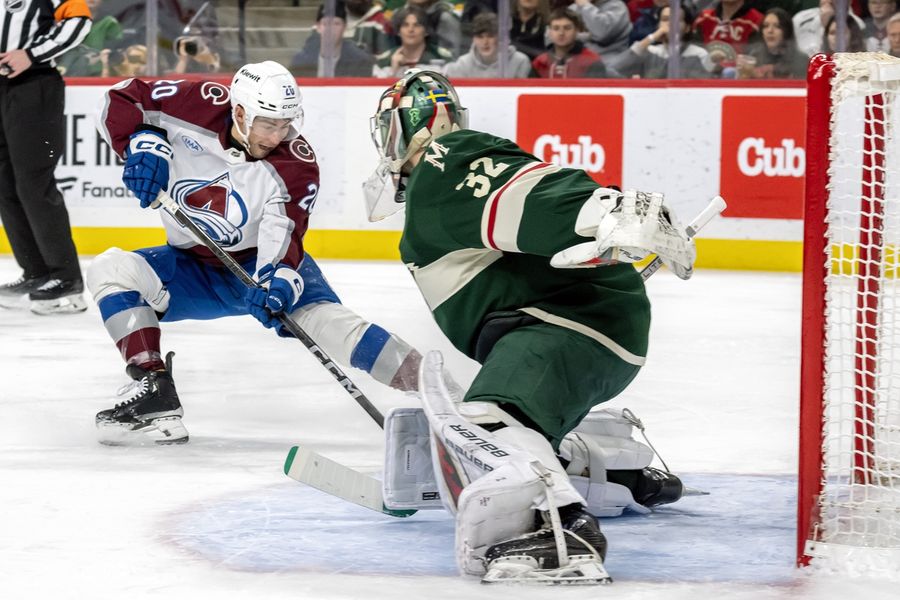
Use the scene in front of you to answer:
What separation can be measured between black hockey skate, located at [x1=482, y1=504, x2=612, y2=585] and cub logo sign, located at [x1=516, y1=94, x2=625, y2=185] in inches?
176

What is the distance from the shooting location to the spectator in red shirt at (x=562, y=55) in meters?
6.29

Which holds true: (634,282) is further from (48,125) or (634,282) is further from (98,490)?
(48,125)

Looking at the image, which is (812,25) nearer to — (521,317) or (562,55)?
(562,55)

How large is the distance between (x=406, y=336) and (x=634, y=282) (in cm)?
225

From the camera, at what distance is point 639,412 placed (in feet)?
10.5

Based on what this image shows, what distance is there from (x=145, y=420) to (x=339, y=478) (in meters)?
0.69

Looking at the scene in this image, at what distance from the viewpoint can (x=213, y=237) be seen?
3.08 metres

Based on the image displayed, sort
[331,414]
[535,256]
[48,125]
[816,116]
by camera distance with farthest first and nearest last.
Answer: [48,125]
[331,414]
[535,256]
[816,116]

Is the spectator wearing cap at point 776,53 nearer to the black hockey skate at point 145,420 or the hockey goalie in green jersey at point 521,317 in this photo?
the black hockey skate at point 145,420

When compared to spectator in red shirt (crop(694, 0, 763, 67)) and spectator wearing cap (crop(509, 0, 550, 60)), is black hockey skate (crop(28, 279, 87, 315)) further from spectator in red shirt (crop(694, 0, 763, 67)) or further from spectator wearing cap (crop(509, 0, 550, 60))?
spectator in red shirt (crop(694, 0, 763, 67))

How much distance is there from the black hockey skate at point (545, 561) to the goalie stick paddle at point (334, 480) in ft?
1.28

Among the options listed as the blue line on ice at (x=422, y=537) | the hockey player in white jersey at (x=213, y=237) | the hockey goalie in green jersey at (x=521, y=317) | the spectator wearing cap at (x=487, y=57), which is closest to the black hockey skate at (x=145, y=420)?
the hockey player in white jersey at (x=213, y=237)

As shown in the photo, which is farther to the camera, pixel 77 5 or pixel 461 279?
pixel 77 5

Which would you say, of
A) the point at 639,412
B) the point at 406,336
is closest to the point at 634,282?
the point at 639,412
